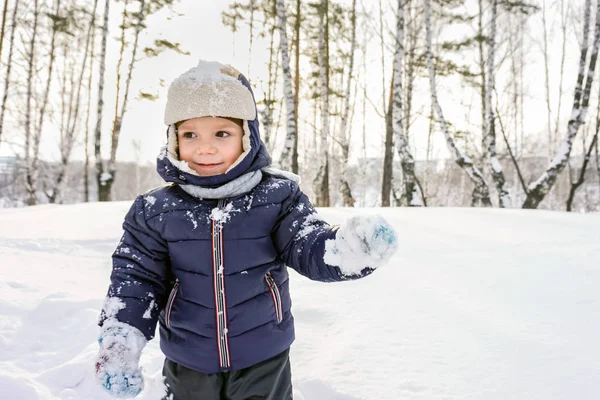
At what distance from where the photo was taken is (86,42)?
15.2 m

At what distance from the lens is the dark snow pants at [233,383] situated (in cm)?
120

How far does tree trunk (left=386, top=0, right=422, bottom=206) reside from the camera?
8852mm

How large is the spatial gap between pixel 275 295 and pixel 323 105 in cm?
1046

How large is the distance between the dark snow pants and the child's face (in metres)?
0.66

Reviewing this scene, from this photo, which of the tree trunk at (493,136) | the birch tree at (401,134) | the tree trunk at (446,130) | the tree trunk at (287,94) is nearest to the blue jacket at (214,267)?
the tree trunk at (287,94)

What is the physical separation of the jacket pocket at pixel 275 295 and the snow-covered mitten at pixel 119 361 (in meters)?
0.44

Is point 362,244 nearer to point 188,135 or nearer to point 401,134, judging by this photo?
point 188,135

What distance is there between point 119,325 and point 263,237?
0.51 metres

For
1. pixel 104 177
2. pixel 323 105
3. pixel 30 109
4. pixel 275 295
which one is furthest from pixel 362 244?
pixel 30 109

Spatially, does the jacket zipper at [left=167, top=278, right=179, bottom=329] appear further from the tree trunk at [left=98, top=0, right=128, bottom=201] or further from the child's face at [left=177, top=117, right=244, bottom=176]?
the tree trunk at [left=98, top=0, right=128, bottom=201]

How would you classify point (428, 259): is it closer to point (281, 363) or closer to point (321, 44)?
point (281, 363)

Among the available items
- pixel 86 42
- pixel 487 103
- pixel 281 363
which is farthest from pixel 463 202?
pixel 281 363

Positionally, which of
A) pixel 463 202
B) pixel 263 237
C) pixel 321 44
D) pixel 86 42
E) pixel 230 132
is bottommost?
pixel 463 202

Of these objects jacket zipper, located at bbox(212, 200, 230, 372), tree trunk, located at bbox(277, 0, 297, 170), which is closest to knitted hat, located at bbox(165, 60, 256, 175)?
jacket zipper, located at bbox(212, 200, 230, 372)
